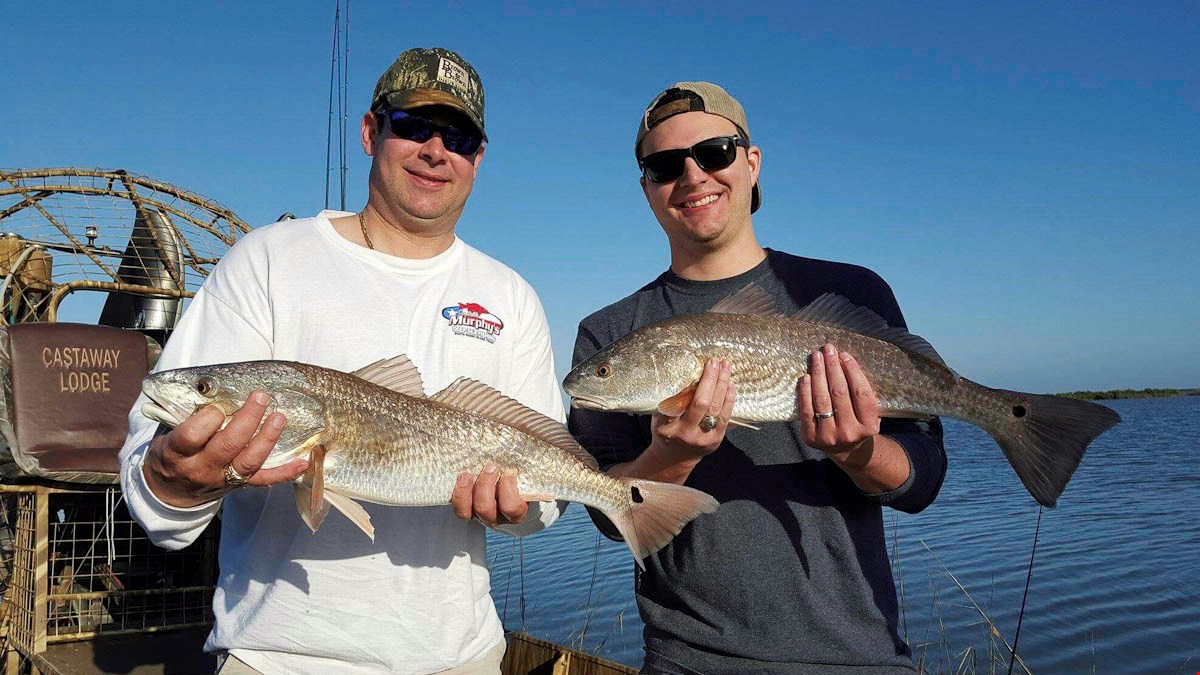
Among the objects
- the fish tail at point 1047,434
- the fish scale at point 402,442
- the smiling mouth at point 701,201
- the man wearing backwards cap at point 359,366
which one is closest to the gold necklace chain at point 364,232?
the man wearing backwards cap at point 359,366

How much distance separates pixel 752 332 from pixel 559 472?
3.49 feet

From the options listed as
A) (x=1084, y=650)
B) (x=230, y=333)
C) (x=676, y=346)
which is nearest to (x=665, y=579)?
(x=676, y=346)

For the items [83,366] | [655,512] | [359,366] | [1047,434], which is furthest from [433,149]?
[83,366]

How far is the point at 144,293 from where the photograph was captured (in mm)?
7711

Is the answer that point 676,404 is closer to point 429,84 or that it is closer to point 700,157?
point 700,157

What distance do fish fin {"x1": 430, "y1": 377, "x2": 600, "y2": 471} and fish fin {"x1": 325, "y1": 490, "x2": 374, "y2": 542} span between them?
55 centimetres

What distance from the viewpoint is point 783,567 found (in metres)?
3.21

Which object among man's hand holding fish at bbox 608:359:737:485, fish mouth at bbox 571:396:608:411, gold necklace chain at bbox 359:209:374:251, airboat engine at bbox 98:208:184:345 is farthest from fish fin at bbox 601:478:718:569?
airboat engine at bbox 98:208:184:345

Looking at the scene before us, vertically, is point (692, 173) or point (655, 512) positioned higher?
point (692, 173)

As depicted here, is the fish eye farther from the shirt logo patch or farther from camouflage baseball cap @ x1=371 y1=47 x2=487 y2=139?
camouflage baseball cap @ x1=371 y1=47 x2=487 y2=139

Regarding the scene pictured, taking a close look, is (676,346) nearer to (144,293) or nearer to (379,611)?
(379,611)

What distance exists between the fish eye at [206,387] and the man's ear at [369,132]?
4.39 ft

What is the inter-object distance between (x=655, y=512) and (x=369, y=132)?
7.26 feet

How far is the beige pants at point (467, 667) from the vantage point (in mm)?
2967
